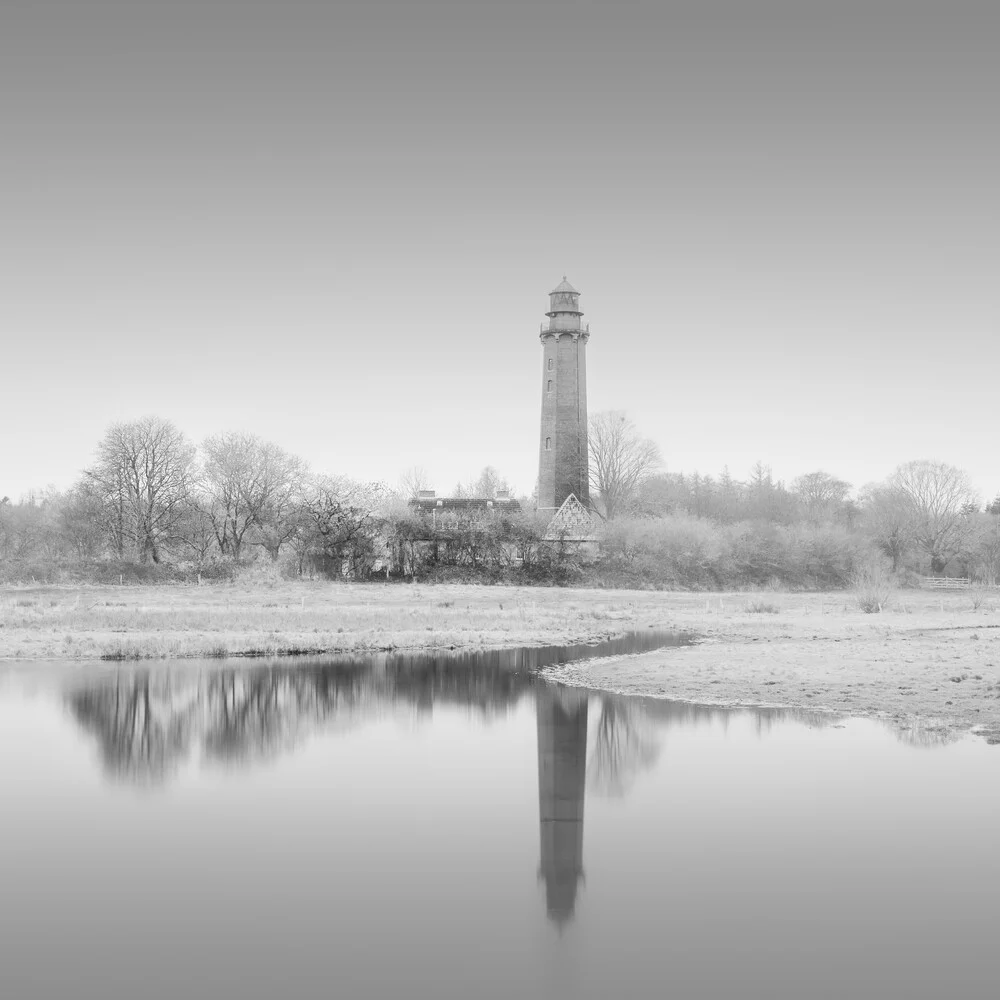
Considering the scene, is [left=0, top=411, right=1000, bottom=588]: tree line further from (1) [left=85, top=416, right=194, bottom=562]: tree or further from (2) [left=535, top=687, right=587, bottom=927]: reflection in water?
(2) [left=535, top=687, right=587, bottom=927]: reflection in water

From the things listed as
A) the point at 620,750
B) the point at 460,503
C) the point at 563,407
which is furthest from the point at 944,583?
the point at 620,750

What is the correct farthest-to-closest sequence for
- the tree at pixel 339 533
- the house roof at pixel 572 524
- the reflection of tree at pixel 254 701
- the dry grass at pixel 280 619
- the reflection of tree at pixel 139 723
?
the house roof at pixel 572 524
the tree at pixel 339 533
the dry grass at pixel 280 619
the reflection of tree at pixel 254 701
the reflection of tree at pixel 139 723

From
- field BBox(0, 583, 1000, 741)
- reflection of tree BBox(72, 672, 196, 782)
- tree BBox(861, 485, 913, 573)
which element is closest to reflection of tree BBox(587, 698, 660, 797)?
field BBox(0, 583, 1000, 741)

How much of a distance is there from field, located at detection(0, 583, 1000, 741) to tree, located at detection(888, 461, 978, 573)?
100 ft

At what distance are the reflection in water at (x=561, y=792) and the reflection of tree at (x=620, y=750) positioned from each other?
236mm

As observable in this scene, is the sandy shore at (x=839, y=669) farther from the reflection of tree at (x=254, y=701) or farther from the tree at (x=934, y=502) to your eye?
the tree at (x=934, y=502)

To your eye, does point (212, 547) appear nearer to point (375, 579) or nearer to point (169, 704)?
point (375, 579)

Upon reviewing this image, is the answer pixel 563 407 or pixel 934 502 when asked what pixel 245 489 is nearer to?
pixel 563 407

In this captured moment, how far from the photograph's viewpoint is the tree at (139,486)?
63906 millimetres

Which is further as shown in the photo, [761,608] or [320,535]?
[320,535]

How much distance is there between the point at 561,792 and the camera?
14656 millimetres

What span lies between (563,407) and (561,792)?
59.8 meters

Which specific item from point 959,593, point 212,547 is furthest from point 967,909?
point 212,547

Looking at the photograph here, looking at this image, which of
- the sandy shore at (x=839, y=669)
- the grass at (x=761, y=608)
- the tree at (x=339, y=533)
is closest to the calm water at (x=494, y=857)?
the sandy shore at (x=839, y=669)
